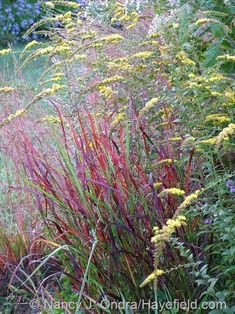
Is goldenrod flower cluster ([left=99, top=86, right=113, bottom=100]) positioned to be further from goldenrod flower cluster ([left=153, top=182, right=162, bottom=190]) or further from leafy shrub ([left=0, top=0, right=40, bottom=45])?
leafy shrub ([left=0, top=0, right=40, bottom=45])

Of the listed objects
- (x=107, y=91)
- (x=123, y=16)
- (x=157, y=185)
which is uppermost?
(x=123, y=16)

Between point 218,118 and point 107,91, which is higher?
point 107,91

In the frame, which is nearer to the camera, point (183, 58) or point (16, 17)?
point (183, 58)

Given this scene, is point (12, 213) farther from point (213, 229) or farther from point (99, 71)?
point (213, 229)

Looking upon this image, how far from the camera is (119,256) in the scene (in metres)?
2.81

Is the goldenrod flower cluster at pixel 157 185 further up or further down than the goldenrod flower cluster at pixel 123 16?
further down

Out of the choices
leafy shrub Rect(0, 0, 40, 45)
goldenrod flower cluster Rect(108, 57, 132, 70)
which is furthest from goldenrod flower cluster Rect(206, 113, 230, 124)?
leafy shrub Rect(0, 0, 40, 45)

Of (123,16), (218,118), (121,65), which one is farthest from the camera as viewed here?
(123,16)

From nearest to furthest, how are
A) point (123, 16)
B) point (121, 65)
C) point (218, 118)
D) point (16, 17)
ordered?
1. point (218, 118)
2. point (121, 65)
3. point (123, 16)
4. point (16, 17)

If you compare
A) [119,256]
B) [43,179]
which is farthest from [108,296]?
[43,179]

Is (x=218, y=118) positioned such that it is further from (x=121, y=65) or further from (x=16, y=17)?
(x=16, y=17)
